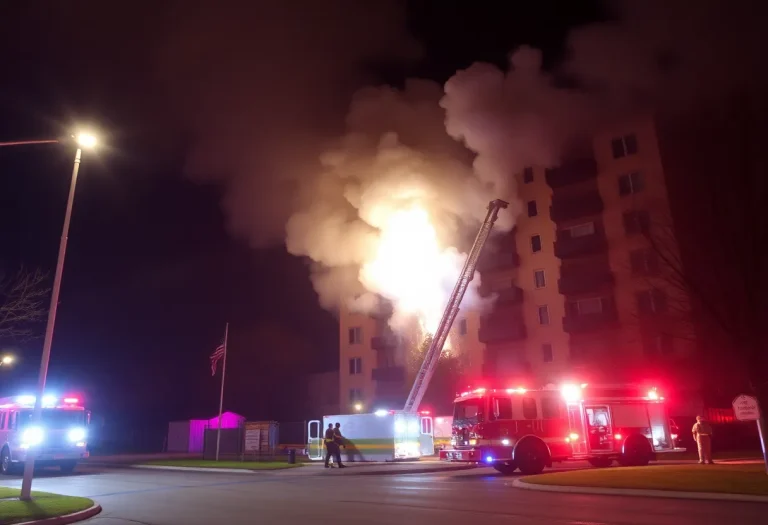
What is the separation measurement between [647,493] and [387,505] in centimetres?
554

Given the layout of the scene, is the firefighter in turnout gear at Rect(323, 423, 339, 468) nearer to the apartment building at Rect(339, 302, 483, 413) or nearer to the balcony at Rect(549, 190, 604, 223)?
the apartment building at Rect(339, 302, 483, 413)

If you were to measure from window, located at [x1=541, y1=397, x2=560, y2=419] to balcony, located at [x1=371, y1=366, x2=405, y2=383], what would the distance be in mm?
26130

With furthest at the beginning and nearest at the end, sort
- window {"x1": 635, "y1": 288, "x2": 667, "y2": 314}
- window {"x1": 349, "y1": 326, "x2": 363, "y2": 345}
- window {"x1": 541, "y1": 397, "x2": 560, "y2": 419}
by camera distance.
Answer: window {"x1": 349, "y1": 326, "x2": 363, "y2": 345}
window {"x1": 635, "y1": 288, "x2": 667, "y2": 314}
window {"x1": 541, "y1": 397, "x2": 560, "y2": 419}

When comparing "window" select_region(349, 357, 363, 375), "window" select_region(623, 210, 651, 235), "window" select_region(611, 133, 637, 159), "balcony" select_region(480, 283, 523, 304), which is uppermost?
"window" select_region(611, 133, 637, 159)

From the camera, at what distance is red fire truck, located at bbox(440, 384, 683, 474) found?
17.6 metres

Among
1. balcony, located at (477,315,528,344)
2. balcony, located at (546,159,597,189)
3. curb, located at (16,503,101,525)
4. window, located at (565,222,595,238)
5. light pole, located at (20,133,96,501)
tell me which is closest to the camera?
curb, located at (16,503,101,525)

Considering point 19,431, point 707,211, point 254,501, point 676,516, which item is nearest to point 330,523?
point 254,501

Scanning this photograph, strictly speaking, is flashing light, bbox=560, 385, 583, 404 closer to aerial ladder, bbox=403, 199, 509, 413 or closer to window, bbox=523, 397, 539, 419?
window, bbox=523, 397, 539, 419

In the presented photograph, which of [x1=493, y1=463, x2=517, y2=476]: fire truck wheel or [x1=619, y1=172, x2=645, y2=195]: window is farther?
[x1=619, y1=172, x2=645, y2=195]: window

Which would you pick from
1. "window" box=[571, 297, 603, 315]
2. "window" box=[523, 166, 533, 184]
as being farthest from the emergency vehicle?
"window" box=[523, 166, 533, 184]

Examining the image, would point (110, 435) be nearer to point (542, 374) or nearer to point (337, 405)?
point (337, 405)

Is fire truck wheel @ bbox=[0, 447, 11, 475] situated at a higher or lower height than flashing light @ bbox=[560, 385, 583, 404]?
lower

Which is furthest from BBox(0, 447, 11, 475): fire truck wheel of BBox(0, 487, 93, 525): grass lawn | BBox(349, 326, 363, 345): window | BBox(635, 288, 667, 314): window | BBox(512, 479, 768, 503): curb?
BBox(635, 288, 667, 314): window

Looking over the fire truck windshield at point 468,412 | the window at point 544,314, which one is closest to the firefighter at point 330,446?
the fire truck windshield at point 468,412
